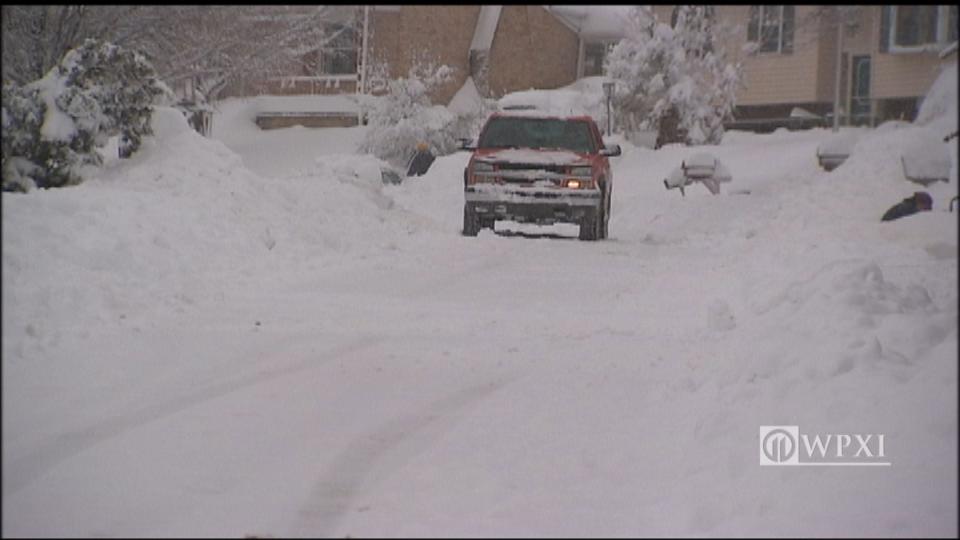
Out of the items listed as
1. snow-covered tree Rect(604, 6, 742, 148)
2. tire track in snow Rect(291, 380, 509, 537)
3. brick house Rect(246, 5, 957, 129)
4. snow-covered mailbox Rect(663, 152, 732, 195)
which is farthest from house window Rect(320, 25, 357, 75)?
tire track in snow Rect(291, 380, 509, 537)

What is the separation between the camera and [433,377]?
8.45 metres

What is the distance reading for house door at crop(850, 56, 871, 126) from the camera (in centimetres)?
3844

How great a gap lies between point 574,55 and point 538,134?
30.1m

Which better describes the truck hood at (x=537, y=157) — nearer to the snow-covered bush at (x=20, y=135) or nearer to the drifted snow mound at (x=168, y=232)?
the drifted snow mound at (x=168, y=232)

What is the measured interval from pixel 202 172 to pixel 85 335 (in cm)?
747

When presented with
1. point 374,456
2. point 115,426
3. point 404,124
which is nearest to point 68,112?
point 115,426

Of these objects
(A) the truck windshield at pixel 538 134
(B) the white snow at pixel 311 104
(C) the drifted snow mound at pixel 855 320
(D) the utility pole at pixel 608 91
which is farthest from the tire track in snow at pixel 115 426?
(B) the white snow at pixel 311 104

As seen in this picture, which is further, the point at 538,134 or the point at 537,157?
the point at 538,134

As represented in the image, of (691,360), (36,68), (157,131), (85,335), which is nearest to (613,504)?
(691,360)

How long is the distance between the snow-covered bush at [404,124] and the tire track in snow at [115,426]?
31.7 meters

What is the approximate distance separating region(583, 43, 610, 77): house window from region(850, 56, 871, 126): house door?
13710 millimetres

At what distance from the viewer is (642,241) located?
21344 millimetres

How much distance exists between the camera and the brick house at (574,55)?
34.7m

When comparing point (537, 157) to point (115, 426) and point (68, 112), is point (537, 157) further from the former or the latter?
point (115, 426)
